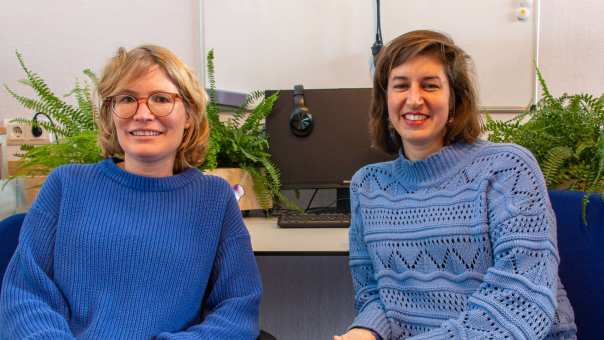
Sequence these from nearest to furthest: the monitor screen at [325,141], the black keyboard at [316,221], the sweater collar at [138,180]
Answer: the sweater collar at [138,180] → the black keyboard at [316,221] → the monitor screen at [325,141]

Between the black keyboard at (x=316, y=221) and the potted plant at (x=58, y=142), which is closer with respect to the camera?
the potted plant at (x=58, y=142)

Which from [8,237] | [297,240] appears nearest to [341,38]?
[297,240]

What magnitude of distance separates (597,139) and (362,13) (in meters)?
1.23

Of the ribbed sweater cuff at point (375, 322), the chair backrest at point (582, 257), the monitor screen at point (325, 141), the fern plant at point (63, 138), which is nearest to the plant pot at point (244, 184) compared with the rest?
the monitor screen at point (325, 141)

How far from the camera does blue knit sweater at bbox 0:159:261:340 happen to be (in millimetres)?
1032

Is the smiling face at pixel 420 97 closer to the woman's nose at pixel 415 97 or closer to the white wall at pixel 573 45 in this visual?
the woman's nose at pixel 415 97

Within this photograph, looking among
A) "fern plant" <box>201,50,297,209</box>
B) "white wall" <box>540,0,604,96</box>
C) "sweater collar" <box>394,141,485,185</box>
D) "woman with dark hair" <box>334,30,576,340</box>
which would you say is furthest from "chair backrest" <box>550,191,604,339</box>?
"white wall" <box>540,0,604,96</box>

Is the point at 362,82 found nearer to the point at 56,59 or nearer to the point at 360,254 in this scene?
the point at 360,254

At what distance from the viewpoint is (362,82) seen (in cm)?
217

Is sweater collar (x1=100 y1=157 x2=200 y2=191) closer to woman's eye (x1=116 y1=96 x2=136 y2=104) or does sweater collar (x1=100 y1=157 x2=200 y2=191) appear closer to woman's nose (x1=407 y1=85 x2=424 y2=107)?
woman's eye (x1=116 y1=96 x2=136 y2=104)

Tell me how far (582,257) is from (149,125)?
3.17 ft

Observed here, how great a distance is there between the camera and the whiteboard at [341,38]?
2.10 m

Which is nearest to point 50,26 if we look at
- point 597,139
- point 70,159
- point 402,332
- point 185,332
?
point 70,159

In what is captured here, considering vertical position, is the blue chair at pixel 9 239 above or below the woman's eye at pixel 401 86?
below
